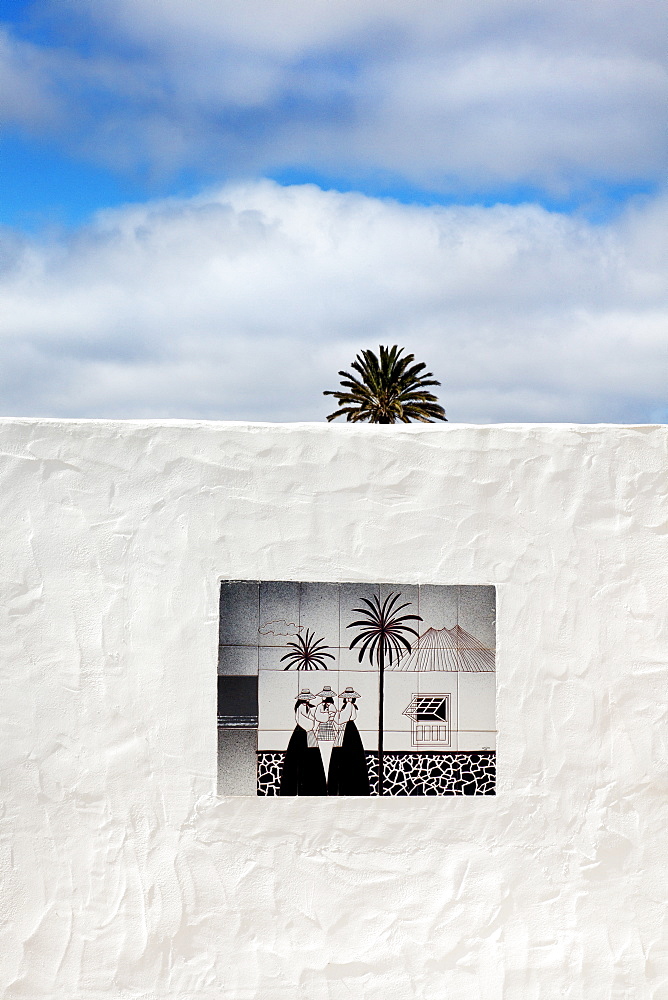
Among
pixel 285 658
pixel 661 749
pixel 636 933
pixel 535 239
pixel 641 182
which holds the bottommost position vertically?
pixel 636 933

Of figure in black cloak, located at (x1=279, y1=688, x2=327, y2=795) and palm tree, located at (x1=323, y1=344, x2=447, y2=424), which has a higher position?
palm tree, located at (x1=323, y1=344, x2=447, y2=424)

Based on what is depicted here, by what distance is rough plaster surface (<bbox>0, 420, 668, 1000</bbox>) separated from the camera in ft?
13.8

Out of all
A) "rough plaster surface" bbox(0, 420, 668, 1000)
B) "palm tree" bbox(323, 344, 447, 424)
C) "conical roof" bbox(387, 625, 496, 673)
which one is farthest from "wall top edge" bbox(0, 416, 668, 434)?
"palm tree" bbox(323, 344, 447, 424)

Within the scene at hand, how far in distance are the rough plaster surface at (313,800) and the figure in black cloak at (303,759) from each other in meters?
0.08

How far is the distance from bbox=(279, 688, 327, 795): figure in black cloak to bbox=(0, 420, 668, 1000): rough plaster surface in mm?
77

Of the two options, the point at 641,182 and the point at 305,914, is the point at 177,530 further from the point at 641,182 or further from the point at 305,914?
the point at 641,182

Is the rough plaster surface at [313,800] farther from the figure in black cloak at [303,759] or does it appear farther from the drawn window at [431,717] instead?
the drawn window at [431,717]

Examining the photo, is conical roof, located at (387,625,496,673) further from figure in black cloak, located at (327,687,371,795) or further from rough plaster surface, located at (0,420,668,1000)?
figure in black cloak, located at (327,687,371,795)

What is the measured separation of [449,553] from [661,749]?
4.56ft

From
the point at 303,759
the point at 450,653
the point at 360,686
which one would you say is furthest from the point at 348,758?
the point at 450,653

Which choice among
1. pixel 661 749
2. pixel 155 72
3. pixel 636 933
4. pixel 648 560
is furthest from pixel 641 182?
pixel 636 933

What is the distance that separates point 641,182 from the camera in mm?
7758

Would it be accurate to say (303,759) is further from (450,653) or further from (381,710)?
(450,653)

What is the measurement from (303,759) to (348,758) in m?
0.21
